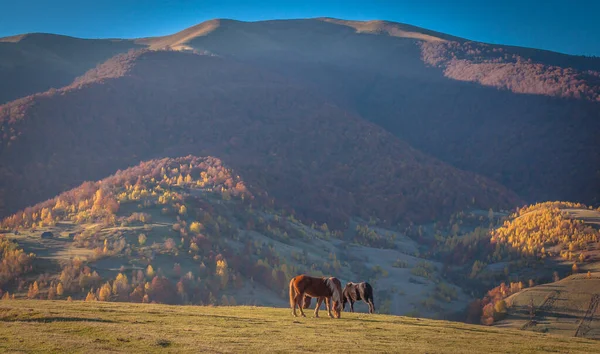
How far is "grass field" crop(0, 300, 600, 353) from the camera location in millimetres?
18562

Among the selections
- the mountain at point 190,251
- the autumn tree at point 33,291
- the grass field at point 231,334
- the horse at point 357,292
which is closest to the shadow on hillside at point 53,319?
the grass field at point 231,334

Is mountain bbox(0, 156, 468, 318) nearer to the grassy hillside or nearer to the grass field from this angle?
the grassy hillside

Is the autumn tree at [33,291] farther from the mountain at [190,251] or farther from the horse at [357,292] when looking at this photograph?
the horse at [357,292]

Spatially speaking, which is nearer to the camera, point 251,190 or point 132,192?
point 132,192

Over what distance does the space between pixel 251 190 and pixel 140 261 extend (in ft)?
187

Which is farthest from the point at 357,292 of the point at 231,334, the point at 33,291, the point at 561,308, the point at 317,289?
the point at 33,291

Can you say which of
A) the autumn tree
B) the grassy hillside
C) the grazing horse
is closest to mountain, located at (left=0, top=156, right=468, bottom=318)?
the autumn tree

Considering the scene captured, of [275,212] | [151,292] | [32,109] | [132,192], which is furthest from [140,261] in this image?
[32,109]

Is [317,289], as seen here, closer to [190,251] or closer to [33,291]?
[33,291]

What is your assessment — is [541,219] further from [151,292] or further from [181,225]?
[151,292]

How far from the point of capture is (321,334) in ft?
73.3

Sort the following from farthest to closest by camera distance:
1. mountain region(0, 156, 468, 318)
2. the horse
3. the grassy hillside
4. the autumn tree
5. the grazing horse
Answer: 1. mountain region(0, 156, 468, 318)
2. the autumn tree
3. the grassy hillside
4. the horse
5. the grazing horse

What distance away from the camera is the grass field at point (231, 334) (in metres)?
18.6

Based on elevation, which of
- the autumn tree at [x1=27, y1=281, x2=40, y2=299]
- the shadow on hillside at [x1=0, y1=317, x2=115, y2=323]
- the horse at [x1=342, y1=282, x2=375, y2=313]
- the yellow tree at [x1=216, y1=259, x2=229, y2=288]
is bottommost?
the yellow tree at [x1=216, y1=259, x2=229, y2=288]
